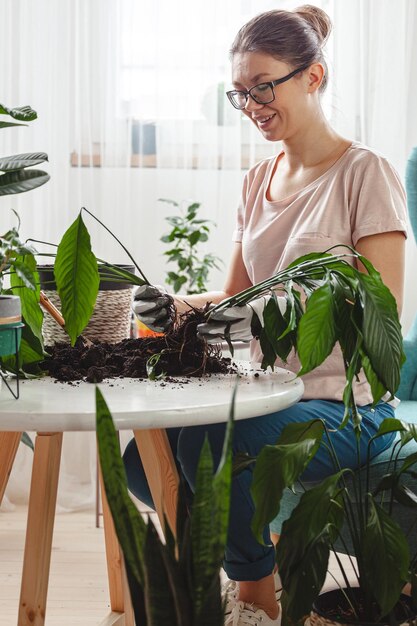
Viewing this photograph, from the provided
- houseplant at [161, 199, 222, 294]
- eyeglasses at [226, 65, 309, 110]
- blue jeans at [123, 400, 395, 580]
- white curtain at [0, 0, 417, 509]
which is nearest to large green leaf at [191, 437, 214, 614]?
blue jeans at [123, 400, 395, 580]

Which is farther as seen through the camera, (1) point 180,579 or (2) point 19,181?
(2) point 19,181


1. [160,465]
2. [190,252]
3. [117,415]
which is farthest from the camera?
[190,252]

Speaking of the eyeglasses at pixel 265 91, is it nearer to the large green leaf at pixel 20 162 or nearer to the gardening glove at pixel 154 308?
the gardening glove at pixel 154 308

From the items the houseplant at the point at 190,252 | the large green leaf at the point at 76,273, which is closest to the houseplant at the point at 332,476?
the large green leaf at the point at 76,273

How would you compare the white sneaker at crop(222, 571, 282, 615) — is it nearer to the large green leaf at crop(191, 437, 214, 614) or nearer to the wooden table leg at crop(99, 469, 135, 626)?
the wooden table leg at crop(99, 469, 135, 626)

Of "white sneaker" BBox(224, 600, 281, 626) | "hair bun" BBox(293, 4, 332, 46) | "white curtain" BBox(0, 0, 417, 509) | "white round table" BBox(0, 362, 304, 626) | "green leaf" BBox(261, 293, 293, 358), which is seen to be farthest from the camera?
"white curtain" BBox(0, 0, 417, 509)

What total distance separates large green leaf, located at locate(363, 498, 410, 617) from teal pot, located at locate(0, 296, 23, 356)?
0.56 m

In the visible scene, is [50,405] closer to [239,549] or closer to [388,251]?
[239,549]

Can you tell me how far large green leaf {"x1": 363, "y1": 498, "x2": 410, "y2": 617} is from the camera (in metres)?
1.13

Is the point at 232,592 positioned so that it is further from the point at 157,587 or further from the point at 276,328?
the point at 157,587

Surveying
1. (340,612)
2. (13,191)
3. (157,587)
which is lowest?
Answer: (340,612)

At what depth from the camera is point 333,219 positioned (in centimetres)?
170

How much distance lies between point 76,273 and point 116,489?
1.42 ft

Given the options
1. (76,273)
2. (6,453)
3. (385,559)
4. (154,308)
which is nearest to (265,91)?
(154,308)
